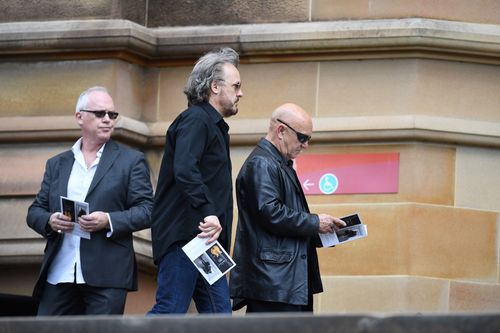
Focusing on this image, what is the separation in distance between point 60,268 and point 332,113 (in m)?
2.67

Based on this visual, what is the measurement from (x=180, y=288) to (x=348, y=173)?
8.61ft

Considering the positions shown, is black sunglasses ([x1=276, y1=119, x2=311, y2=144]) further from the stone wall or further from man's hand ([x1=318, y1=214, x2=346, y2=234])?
the stone wall

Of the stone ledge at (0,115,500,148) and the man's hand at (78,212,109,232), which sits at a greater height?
the stone ledge at (0,115,500,148)

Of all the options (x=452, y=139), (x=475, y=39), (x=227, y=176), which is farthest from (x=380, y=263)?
(x=227, y=176)

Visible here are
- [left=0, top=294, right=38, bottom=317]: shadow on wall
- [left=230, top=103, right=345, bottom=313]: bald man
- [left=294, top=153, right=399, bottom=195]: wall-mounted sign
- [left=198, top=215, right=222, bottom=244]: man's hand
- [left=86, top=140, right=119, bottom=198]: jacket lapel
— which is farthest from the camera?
[left=294, top=153, right=399, bottom=195]: wall-mounted sign

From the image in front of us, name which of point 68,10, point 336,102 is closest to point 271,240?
point 336,102

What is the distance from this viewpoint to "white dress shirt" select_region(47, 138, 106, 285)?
30.5ft

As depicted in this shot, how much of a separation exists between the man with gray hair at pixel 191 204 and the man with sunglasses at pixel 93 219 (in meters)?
0.51

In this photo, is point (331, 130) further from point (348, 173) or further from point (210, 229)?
point (210, 229)

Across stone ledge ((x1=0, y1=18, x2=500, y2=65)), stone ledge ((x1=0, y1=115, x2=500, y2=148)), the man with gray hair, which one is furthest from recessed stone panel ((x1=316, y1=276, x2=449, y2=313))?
the man with gray hair

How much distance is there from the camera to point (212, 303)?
8852 millimetres

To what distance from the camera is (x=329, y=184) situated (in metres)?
11.1

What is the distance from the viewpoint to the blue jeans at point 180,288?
875 cm

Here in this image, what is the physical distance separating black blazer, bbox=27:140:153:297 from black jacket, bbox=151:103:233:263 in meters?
0.52
